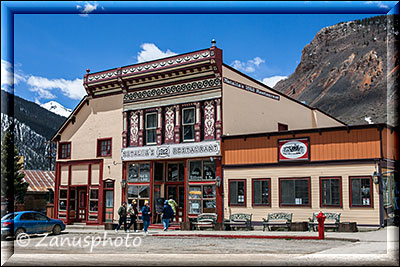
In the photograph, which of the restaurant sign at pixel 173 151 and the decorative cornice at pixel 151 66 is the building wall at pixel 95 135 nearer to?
the restaurant sign at pixel 173 151

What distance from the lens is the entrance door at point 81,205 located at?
31442 mm

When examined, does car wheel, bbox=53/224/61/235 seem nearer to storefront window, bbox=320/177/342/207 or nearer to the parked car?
the parked car

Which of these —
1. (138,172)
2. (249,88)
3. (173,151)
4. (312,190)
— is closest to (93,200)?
(138,172)

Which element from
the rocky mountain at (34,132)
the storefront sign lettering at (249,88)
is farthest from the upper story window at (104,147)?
the rocky mountain at (34,132)

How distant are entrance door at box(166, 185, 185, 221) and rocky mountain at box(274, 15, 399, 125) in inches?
2593

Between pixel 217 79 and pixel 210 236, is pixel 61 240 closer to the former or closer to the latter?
→ pixel 210 236

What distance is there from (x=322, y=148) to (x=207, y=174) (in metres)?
6.57

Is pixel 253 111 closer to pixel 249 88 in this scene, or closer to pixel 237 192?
pixel 249 88

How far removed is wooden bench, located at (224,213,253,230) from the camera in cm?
2314

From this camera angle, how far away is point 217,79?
2541 centimetres

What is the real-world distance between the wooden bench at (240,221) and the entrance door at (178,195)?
4069 millimetres

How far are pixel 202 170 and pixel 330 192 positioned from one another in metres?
7.22

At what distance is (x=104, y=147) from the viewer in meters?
30.4

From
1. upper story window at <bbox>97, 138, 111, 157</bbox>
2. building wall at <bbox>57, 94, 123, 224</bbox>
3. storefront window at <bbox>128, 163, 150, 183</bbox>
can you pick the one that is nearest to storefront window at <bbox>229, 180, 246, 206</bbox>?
storefront window at <bbox>128, 163, 150, 183</bbox>
